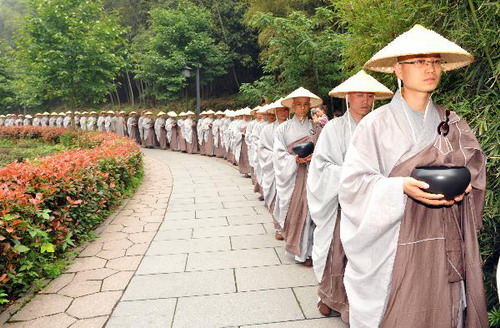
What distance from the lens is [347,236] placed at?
2654 millimetres

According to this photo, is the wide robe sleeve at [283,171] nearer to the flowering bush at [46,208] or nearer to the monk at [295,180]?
the monk at [295,180]

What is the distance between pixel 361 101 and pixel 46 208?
381 centimetres

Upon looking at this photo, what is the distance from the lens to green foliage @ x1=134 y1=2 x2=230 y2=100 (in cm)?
2395

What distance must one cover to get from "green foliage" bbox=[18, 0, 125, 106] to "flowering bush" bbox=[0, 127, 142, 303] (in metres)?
6.63

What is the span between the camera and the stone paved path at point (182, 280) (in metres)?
3.45

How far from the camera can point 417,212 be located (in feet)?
7.85

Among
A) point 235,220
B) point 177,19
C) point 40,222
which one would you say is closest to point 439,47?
point 40,222

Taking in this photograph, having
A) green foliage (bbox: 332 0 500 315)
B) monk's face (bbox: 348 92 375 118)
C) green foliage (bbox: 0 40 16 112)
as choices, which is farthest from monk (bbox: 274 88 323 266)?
green foliage (bbox: 0 40 16 112)

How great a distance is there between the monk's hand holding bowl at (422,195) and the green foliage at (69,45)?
12599 millimetres

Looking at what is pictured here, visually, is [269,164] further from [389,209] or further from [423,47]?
[423,47]

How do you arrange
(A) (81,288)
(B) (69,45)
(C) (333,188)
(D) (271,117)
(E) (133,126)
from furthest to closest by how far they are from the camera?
(E) (133,126), (B) (69,45), (D) (271,117), (A) (81,288), (C) (333,188)

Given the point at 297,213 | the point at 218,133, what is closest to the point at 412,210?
the point at 297,213

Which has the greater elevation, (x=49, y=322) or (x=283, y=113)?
(x=283, y=113)

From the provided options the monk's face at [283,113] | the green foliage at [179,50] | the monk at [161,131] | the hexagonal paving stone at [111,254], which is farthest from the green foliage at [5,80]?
the hexagonal paving stone at [111,254]
